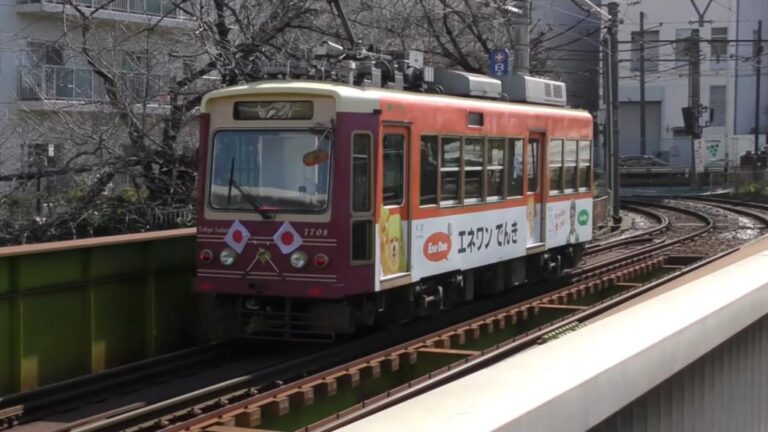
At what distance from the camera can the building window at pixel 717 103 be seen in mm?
64594

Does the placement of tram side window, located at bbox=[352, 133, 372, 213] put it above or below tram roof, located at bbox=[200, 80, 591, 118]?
below

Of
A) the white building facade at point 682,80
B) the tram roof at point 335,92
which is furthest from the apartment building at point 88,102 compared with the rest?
the white building facade at point 682,80

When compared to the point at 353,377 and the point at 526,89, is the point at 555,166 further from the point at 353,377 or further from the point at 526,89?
the point at 353,377

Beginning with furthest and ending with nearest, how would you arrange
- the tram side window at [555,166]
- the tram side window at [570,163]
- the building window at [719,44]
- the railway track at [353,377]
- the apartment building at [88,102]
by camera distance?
the building window at [719,44], the apartment building at [88,102], the tram side window at [570,163], the tram side window at [555,166], the railway track at [353,377]

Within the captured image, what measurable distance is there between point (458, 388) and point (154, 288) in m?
8.56

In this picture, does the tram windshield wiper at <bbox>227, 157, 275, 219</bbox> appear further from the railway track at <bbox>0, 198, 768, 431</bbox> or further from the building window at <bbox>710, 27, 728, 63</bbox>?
the building window at <bbox>710, 27, 728, 63</bbox>

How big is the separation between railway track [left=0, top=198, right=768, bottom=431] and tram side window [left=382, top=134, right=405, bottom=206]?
4.85 feet

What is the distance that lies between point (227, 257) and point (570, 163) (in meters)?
7.04

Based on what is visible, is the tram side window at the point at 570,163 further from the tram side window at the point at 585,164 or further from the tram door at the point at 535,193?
the tram door at the point at 535,193

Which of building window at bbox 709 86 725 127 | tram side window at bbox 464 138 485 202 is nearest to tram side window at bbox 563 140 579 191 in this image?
tram side window at bbox 464 138 485 202

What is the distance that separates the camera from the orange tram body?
10469 mm

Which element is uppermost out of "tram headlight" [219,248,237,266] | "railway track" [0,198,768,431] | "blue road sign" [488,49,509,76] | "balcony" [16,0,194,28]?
"balcony" [16,0,194,28]

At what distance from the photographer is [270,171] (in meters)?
10.7

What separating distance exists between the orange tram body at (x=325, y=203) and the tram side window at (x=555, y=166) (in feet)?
10.5
